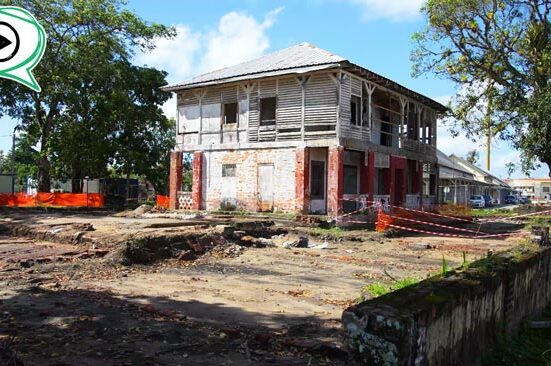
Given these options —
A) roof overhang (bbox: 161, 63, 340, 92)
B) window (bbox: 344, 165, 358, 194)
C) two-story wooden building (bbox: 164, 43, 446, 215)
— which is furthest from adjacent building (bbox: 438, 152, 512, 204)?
roof overhang (bbox: 161, 63, 340, 92)

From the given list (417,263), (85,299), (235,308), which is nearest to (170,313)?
(235,308)

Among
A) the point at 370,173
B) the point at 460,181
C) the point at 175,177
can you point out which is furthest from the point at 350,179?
the point at 460,181

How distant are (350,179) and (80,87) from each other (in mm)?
17615

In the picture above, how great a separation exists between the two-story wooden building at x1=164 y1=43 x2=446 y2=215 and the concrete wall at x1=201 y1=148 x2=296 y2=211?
0.04 meters

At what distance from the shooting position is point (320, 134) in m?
20.5

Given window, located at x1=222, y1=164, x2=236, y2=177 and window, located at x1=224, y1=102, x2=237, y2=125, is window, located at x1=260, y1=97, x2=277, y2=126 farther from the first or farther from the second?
window, located at x1=222, y1=164, x2=236, y2=177

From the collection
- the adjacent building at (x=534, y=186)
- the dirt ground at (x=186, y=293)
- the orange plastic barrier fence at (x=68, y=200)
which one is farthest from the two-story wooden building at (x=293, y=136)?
the adjacent building at (x=534, y=186)

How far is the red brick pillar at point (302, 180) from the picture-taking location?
20375 millimetres

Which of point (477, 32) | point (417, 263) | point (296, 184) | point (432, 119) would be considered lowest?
point (417, 263)

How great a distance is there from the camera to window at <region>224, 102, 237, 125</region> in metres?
23.6

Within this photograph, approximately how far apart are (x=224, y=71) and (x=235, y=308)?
18964mm

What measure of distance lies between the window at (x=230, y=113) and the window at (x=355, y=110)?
17.5 feet

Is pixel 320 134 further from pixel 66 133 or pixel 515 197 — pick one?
pixel 515 197

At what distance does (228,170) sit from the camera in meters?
23.0
